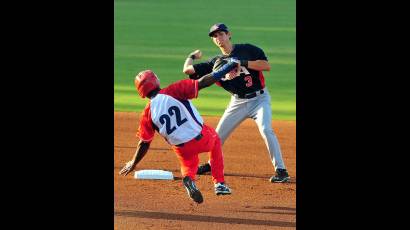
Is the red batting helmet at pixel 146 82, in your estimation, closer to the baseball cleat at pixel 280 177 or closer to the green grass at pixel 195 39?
the baseball cleat at pixel 280 177

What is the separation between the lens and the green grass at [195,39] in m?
13.7

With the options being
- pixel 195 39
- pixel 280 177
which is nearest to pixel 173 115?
pixel 280 177

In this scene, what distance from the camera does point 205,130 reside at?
23.0 feet

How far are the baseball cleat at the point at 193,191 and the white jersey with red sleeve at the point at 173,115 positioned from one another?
332 millimetres

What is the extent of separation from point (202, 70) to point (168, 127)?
4.58ft

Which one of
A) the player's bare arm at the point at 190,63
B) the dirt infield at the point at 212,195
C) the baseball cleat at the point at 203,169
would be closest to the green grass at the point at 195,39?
the dirt infield at the point at 212,195

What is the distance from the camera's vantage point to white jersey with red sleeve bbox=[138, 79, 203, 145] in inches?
265

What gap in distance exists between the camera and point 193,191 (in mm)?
6691

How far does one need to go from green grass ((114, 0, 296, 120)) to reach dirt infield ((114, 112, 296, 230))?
Answer: 2217 millimetres

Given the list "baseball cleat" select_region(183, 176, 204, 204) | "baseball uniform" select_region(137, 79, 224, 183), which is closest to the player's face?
"baseball uniform" select_region(137, 79, 224, 183)

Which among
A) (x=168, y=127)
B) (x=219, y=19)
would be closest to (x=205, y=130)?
(x=168, y=127)

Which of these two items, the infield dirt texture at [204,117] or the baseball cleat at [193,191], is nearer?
the baseball cleat at [193,191]

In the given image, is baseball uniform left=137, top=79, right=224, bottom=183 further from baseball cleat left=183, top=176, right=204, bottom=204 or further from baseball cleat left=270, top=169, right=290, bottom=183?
baseball cleat left=270, top=169, right=290, bottom=183
